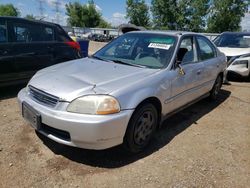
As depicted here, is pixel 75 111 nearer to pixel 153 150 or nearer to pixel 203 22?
pixel 153 150

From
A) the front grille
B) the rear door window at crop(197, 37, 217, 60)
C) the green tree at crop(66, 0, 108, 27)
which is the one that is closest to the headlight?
the front grille

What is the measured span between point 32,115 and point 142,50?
191 centimetres

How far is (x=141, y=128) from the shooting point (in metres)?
3.41

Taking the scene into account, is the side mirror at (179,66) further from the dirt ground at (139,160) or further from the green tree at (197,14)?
the green tree at (197,14)

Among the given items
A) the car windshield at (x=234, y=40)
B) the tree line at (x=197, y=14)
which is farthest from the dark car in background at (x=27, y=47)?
the tree line at (x=197, y=14)

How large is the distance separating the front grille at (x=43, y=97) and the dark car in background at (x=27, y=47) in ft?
7.36

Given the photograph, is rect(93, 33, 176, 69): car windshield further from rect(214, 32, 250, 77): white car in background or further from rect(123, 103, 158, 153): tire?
rect(214, 32, 250, 77): white car in background

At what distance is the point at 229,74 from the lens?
8.23 metres

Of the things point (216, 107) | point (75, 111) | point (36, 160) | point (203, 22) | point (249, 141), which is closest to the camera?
point (75, 111)

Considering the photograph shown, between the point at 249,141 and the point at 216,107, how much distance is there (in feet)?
5.32

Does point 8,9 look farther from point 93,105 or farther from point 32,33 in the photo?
point 93,105

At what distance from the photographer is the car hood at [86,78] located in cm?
299

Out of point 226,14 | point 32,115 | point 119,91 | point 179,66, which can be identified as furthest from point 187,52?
point 226,14

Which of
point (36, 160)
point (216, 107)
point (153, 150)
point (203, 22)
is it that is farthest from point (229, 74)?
point (203, 22)
